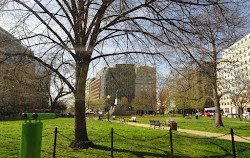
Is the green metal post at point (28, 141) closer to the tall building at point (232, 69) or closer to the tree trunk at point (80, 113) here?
the tree trunk at point (80, 113)

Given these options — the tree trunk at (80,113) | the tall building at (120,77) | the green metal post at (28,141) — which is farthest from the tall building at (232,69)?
the green metal post at (28,141)

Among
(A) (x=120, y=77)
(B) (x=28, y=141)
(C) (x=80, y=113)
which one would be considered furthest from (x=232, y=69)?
(B) (x=28, y=141)

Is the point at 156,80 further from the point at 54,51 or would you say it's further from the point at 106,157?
the point at 54,51

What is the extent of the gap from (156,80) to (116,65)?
6.59 feet

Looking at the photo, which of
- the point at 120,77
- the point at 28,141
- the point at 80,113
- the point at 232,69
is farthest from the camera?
the point at 232,69

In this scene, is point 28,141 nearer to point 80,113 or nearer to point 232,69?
point 80,113

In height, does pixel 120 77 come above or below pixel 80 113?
above

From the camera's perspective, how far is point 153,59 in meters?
7.74

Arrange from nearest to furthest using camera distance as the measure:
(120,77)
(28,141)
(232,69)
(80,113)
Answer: (28,141) → (80,113) → (120,77) → (232,69)

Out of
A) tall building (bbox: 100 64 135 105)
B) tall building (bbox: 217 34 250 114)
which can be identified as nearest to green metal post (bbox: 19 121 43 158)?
tall building (bbox: 100 64 135 105)

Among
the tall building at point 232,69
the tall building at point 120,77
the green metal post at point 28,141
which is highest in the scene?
the tall building at point 232,69

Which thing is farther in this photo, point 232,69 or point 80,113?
point 232,69

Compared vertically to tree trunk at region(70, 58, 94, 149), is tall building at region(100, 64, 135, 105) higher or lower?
higher

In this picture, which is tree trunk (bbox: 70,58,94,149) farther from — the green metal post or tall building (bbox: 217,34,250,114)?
tall building (bbox: 217,34,250,114)
